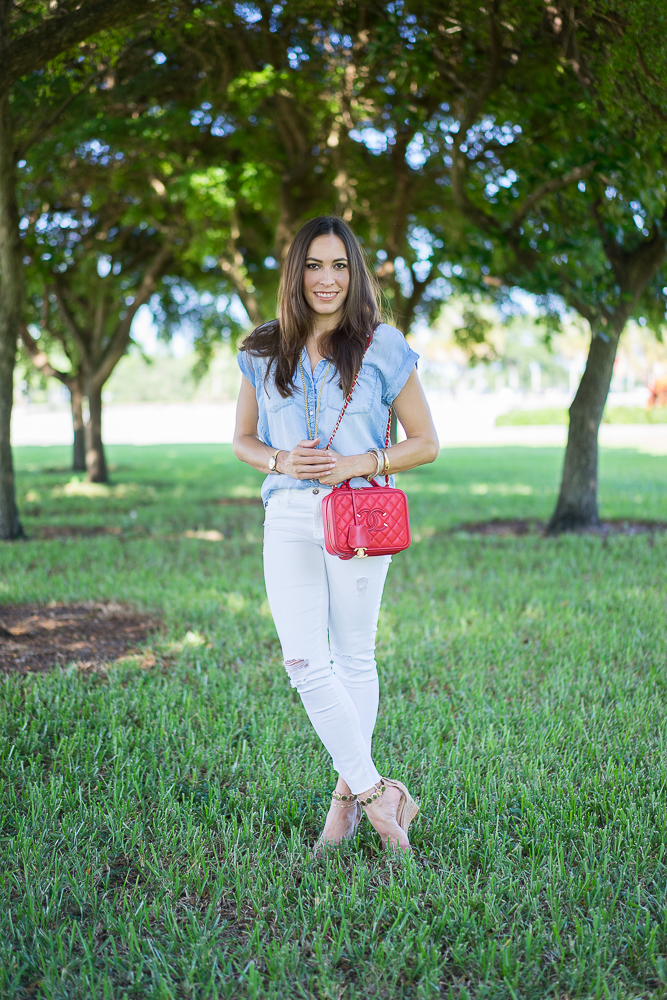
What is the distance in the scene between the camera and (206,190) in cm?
1062

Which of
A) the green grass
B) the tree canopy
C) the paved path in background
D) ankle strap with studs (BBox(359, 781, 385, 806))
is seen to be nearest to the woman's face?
ankle strap with studs (BBox(359, 781, 385, 806))

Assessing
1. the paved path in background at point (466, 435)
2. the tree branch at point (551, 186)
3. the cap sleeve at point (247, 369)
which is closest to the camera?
the cap sleeve at point (247, 369)

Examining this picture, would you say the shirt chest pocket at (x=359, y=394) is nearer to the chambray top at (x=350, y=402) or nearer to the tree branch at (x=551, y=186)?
the chambray top at (x=350, y=402)

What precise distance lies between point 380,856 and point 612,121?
5.59 m

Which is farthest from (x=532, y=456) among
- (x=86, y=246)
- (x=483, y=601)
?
(x=483, y=601)

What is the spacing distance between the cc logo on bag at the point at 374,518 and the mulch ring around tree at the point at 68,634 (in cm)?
281

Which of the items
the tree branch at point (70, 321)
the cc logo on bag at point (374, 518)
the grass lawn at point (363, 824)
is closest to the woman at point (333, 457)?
the cc logo on bag at point (374, 518)

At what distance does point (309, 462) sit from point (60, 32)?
4679 millimetres

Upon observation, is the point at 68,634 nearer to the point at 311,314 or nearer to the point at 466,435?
the point at 311,314

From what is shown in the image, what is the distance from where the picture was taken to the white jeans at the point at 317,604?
2.63 meters

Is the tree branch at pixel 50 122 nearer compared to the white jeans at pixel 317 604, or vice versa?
the white jeans at pixel 317 604

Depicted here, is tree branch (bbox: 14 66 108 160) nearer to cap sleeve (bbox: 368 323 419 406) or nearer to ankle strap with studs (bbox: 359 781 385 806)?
cap sleeve (bbox: 368 323 419 406)

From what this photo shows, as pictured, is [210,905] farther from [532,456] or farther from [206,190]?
[532,456]

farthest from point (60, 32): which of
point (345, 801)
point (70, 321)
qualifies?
point (70, 321)
